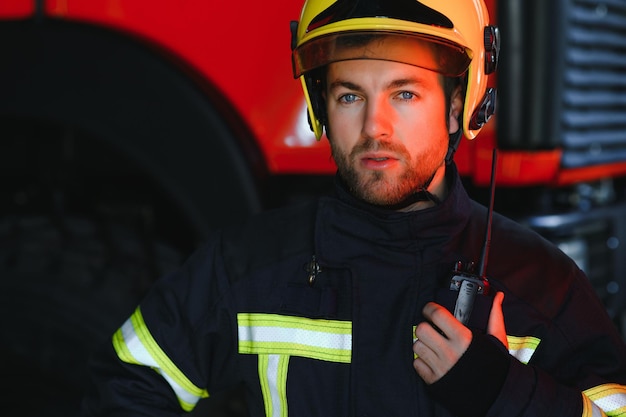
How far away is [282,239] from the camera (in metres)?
1.86

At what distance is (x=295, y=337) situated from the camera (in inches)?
69.1

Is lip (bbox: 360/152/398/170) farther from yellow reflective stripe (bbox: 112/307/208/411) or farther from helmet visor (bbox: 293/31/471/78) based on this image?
yellow reflective stripe (bbox: 112/307/208/411)

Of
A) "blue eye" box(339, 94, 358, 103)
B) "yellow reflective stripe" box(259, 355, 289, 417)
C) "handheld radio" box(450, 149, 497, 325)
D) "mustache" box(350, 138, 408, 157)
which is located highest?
"blue eye" box(339, 94, 358, 103)

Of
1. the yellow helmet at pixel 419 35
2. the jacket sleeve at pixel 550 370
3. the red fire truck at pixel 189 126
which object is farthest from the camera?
the red fire truck at pixel 189 126

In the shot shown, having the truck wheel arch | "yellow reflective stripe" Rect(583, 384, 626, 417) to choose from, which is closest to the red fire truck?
the truck wheel arch

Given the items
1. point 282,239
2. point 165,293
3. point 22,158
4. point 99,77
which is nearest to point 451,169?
point 282,239

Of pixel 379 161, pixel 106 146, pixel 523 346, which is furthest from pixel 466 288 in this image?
pixel 106 146

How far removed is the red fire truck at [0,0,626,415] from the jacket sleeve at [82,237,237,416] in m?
0.43

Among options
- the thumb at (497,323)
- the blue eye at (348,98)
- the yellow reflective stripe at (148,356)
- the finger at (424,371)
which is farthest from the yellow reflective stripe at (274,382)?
the blue eye at (348,98)

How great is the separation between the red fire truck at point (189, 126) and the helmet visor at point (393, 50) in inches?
17.0

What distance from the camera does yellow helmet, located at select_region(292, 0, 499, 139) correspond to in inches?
66.7

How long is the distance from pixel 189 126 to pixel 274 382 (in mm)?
751

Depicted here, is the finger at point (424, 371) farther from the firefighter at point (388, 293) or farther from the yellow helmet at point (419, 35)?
the yellow helmet at point (419, 35)

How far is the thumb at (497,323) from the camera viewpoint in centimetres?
163
